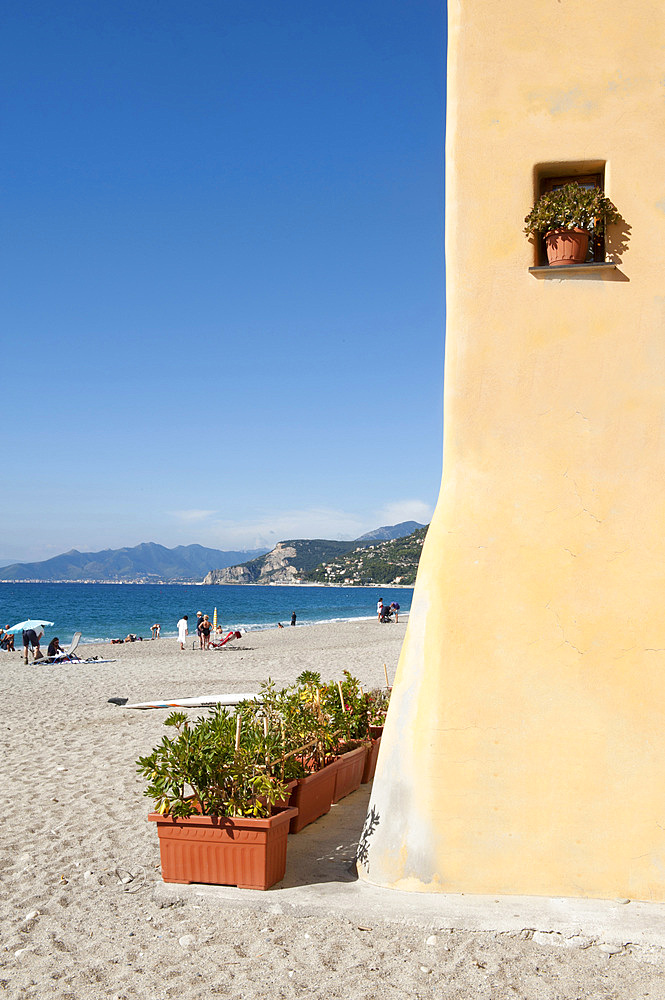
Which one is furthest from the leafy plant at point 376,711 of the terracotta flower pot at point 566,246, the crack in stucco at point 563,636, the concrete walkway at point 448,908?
the terracotta flower pot at point 566,246

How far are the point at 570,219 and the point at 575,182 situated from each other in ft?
2.02

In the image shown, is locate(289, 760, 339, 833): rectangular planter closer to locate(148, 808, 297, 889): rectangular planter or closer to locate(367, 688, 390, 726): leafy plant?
locate(148, 808, 297, 889): rectangular planter

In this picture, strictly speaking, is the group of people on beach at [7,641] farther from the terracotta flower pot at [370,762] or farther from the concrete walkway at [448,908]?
the concrete walkway at [448,908]

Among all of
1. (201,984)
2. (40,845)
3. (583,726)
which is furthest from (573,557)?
(40,845)

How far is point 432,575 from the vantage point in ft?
17.2

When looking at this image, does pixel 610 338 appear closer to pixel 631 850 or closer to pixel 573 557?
pixel 573 557

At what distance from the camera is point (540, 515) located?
16.8 ft

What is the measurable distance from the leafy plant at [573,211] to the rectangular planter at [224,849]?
4387mm

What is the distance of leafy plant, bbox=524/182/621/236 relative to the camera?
5.03 m

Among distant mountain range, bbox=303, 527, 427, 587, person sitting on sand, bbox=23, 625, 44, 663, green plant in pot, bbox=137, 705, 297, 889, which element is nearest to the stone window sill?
green plant in pot, bbox=137, 705, 297, 889

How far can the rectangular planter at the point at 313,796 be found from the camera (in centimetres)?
615

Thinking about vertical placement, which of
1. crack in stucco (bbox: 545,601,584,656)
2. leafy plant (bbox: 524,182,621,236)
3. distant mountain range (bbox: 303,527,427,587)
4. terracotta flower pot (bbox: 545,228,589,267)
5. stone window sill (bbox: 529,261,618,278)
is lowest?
distant mountain range (bbox: 303,527,427,587)

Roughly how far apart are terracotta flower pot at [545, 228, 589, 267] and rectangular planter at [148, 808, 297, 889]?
423 centimetres

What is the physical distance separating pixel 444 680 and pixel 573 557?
1.20 m
